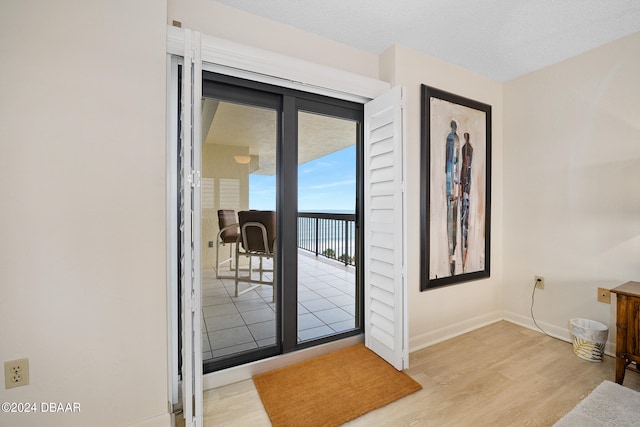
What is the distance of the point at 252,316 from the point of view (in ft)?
7.20

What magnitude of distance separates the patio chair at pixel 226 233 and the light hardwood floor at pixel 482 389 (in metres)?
0.86

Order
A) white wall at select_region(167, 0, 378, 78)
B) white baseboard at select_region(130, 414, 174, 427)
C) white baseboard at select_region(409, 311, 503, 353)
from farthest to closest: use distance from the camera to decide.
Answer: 1. white baseboard at select_region(409, 311, 503, 353)
2. white wall at select_region(167, 0, 378, 78)
3. white baseboard at select_region(130, 414, 174, 427)

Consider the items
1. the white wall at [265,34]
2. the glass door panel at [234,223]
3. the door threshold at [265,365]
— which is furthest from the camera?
the glass door panel at [234,223]

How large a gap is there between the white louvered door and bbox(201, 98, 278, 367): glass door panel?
806 mm

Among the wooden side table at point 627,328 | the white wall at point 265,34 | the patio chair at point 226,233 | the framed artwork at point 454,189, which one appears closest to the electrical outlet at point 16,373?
the patio chair at point 226,233

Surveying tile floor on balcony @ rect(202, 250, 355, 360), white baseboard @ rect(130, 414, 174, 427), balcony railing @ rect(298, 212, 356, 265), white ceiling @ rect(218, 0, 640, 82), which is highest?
white ceiling @ rect(218, 0, 640, 82)

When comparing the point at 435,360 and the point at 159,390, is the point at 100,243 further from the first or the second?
the point at 435,360

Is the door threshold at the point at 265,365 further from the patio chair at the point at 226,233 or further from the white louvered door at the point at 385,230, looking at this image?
the patio chair at the point at 226,233

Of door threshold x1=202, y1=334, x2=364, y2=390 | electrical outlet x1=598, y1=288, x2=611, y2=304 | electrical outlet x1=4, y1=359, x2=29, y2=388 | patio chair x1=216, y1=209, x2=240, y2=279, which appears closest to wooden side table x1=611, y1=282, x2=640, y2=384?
electrical outlet x1=598, y1=288, x2=611, y2=304

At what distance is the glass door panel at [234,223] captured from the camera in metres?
1.99

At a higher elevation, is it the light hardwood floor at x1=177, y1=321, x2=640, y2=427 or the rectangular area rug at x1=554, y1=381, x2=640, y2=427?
the rectangular area rug at x1=554, y1=381, x2=640, y2=427

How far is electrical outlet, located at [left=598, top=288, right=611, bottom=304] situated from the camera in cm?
229

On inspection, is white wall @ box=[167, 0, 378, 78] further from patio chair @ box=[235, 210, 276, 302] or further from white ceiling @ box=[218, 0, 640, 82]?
patio chair @ box=[235, 210, 276, 302]

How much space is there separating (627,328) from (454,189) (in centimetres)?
149
